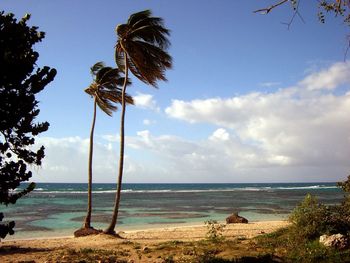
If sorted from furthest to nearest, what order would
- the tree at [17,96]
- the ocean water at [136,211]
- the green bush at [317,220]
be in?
the ocean water at [136,211] → the green bush at [317,220] → the tree at [17,96]

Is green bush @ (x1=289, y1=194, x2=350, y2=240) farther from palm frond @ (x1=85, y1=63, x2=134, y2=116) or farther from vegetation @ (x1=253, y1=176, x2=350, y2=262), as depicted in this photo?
palm frond @ (x1=85, y1=63, x2=134, y2=116)

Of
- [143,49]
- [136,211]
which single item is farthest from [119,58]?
[136,211]

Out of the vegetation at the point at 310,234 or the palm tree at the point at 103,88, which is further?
the palm tree at the point at 103,88

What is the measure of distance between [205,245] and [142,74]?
9.45 meters

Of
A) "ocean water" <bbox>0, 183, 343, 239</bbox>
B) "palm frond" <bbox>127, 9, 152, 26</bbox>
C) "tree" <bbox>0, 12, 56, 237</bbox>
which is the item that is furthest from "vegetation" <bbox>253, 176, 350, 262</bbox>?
"ocean water" <bbox>0, 183, 343, 239</bbox>

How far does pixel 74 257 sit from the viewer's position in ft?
37.9

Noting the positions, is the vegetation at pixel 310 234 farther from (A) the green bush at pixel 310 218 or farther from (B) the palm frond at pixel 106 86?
(B) the palm frond at pixel 106 86

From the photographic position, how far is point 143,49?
18.3 meters

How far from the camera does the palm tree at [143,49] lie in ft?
58.9

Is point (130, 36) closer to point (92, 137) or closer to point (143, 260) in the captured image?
point (92, 137)

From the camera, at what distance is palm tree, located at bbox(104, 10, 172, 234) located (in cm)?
1794

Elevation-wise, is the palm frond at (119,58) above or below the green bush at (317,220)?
above

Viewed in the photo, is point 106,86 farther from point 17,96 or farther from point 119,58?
point 17,96

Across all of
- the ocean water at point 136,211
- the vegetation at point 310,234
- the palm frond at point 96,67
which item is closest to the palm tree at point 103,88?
the palm frond at point 96,67
